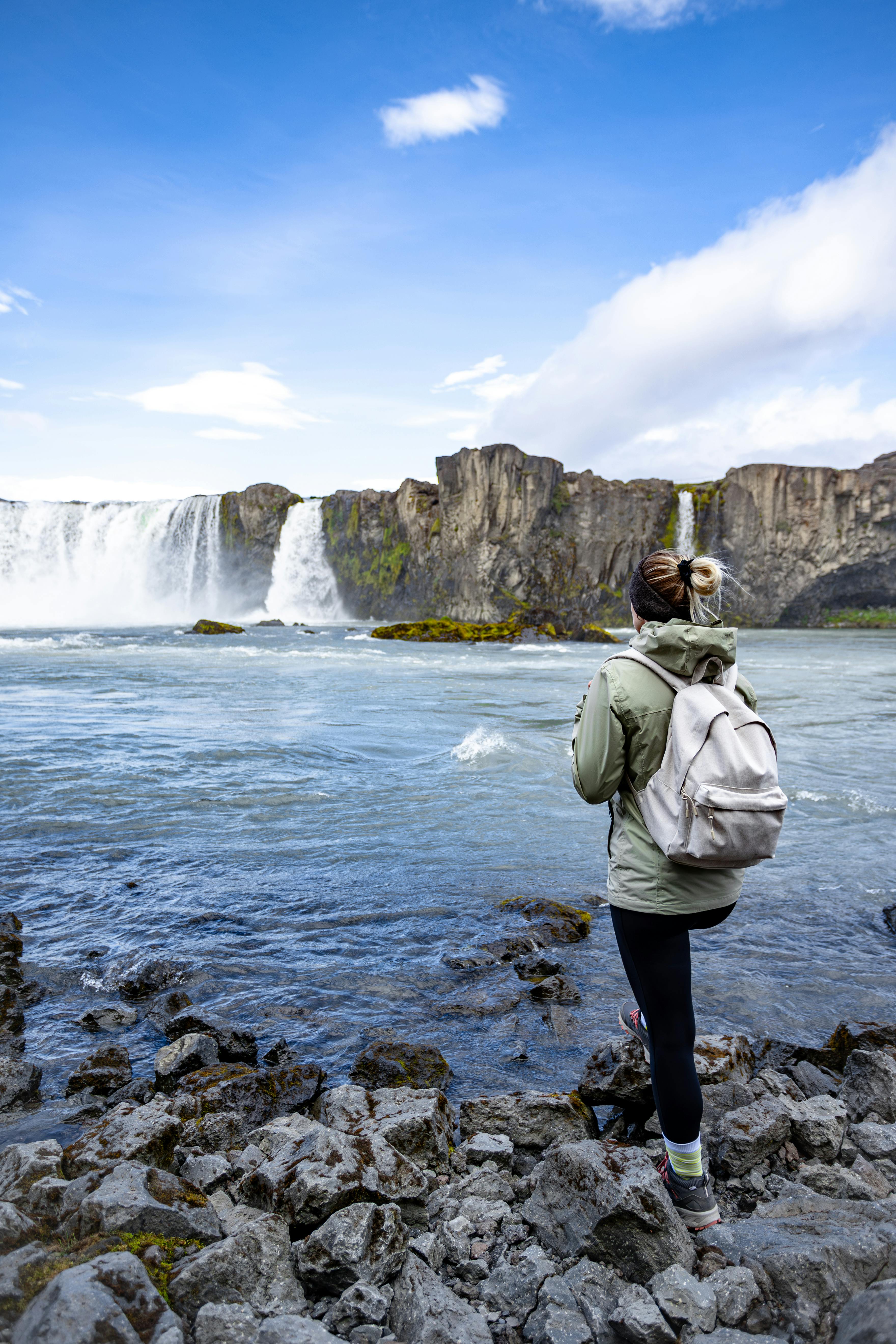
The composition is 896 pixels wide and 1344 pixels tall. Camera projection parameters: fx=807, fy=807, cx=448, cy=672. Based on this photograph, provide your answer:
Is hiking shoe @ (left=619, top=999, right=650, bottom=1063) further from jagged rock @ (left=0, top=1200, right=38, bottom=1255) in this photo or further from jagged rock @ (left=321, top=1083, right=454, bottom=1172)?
jagged rock @ (left=0, top=1200, right=38, bottom=1255)

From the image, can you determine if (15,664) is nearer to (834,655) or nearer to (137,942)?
(137,942)

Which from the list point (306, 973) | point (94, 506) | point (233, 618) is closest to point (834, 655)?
point (306, 973)

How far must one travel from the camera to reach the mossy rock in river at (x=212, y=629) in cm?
5428

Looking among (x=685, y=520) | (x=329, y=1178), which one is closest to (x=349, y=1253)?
(x=329, y=1178)

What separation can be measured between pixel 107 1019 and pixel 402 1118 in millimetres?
2426

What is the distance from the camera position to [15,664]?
29.4 meters

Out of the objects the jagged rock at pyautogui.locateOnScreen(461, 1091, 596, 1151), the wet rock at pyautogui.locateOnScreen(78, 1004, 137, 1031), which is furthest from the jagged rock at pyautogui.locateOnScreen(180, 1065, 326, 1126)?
the wet rock at pyautogui.locateOnScreen(78, 1004, 137, 1031)

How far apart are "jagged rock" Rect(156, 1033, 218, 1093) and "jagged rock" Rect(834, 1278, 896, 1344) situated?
314 cm

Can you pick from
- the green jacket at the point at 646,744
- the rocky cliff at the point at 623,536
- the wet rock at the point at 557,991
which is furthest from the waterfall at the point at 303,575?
the green jacket at the point at 646,744

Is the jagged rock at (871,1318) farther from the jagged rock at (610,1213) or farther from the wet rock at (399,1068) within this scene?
the wet rock at (399,1068)

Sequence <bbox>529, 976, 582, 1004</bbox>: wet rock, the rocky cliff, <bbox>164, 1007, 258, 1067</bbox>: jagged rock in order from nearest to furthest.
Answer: <bbox>164, 1007, 258, 1067</bbox>: jagged rock < <bbox>529, 976, 582, 1004</bbox>: wet rock < the rocky cliff

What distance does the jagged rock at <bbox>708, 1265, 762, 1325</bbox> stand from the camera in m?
2.45

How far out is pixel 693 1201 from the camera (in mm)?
3010

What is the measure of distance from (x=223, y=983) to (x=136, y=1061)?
100 centimetres
